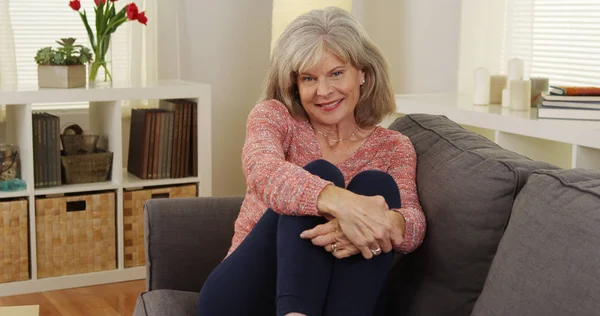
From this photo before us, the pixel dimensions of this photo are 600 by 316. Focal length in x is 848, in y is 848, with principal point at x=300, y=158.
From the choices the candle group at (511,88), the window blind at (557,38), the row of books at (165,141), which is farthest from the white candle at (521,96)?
the row of books at (165,141)

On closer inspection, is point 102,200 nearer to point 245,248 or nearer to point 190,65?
point 190,65

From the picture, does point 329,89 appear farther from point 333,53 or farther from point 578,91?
point 578,91

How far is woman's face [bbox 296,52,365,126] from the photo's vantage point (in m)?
2.23

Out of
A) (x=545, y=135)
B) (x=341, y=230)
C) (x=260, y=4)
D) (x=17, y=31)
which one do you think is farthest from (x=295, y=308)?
(x=260, y=4)

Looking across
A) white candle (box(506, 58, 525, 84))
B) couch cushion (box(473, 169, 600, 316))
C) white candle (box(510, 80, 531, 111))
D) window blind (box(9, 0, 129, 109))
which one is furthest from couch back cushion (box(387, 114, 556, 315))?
window blind (box(9, 0, 129, 109))

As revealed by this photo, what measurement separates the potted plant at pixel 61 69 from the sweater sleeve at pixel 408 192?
1.93 meters

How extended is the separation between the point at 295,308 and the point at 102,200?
6.93 feet

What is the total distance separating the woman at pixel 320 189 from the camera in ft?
6.09

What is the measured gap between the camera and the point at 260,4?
4.75 m

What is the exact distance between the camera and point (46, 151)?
365cm

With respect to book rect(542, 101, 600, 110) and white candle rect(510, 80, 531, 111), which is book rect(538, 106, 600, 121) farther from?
white candle rect(510, 80, 531, 111)

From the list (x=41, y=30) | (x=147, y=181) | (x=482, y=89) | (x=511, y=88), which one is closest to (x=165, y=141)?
(x=147, y=181)

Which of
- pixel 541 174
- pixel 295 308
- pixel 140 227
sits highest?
pixel 541 174

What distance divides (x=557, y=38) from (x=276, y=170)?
1.94m
